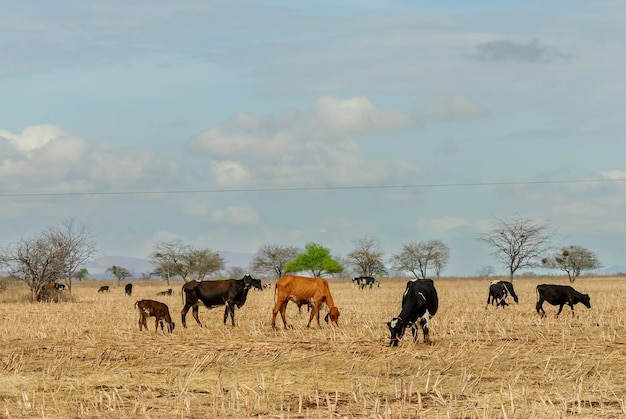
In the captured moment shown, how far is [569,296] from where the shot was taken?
28.7m

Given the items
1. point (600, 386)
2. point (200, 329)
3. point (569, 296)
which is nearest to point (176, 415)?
point (600, 386)

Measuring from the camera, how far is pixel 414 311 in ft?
62.2

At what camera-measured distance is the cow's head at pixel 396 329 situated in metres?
18.1

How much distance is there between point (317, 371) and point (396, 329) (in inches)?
165

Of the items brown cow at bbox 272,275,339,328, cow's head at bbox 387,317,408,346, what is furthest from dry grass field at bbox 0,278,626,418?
brown cow at bbox 272,275,339,328

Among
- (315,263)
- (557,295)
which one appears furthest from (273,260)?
(557,295)

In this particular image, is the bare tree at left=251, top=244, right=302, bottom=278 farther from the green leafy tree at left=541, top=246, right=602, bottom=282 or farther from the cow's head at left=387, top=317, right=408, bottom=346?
the cow's head at left=387, top=317, right=408, bottom=346

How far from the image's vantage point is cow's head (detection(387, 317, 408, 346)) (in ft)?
59.3

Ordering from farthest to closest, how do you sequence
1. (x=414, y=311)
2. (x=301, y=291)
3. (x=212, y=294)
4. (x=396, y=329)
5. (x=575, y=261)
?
(x=575, y=261), (x=212, y=294), (x=301, y=291), (x=414, y=311), (x=396, y=329)

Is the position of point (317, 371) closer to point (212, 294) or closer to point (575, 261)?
point (212, 294)

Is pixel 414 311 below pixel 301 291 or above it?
below

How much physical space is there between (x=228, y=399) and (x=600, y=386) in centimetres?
570

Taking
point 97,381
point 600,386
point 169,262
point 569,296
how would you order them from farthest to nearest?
point 169,262 → point 569,296 → point 97,381 → point 600,386

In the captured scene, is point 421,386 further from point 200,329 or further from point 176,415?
point 200,329
